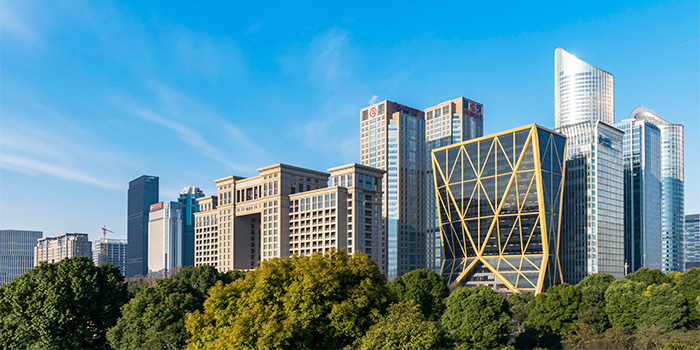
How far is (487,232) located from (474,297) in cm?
9020

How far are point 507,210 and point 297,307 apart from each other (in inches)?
4486

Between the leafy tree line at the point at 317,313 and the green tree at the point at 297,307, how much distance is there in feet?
0.30

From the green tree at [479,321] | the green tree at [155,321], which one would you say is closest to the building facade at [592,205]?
the green tree at [479,321]

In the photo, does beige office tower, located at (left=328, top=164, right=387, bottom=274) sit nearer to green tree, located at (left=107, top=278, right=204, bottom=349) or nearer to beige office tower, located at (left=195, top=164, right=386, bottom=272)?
beige office tower, located at (left=195, top=164, right=386, bottom=272)

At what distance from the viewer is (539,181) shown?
5556 inches

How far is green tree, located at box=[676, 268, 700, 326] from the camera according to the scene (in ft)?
211

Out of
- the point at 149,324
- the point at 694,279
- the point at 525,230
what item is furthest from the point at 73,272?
the point at 525,230

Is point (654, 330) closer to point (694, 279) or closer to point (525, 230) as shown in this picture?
point (694, 279)

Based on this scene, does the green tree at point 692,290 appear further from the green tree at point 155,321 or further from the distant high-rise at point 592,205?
the distant high-rise at point 592,205

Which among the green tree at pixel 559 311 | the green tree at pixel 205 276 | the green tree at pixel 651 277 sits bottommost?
the green tree at pixel 205 276

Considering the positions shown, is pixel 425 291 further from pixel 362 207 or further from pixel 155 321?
pixel 362 207

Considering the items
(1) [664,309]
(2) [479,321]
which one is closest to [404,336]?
(2) [479,321]

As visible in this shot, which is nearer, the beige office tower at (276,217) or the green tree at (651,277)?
the green tree at (651,277)

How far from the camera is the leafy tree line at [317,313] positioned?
40188mm
